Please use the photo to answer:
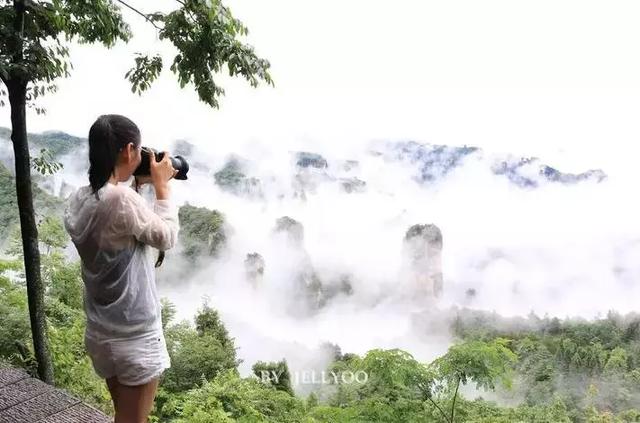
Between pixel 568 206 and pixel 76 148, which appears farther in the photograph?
pixel 568 206

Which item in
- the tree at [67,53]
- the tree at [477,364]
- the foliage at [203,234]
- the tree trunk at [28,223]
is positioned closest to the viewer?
the tree at [67,53]

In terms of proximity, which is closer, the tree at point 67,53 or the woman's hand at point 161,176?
the woman's hand at point 161,176

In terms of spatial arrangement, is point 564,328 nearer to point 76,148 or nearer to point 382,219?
point 382,219

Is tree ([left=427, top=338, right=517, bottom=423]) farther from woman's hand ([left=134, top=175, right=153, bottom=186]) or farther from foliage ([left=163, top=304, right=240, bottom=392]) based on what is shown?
foliage ([left=163, top=304, right=240, bottom=392])

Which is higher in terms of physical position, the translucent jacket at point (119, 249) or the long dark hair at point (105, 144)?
the long dark hair at point (105, 144)

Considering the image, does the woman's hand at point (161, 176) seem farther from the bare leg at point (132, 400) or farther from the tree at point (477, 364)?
the tree at point (477, 364)

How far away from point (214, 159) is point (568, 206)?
23.2 meters

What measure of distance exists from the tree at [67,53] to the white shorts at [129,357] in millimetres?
1278

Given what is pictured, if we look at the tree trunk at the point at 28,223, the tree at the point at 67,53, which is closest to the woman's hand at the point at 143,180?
the tree at the point at 67,53

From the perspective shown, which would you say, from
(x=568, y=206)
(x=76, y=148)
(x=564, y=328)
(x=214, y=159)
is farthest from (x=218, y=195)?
(x=568, y=206)

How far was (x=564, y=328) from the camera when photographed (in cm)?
2666

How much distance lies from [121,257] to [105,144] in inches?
8.7

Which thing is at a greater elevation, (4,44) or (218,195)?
(218,195)

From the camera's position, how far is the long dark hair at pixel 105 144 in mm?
1106
